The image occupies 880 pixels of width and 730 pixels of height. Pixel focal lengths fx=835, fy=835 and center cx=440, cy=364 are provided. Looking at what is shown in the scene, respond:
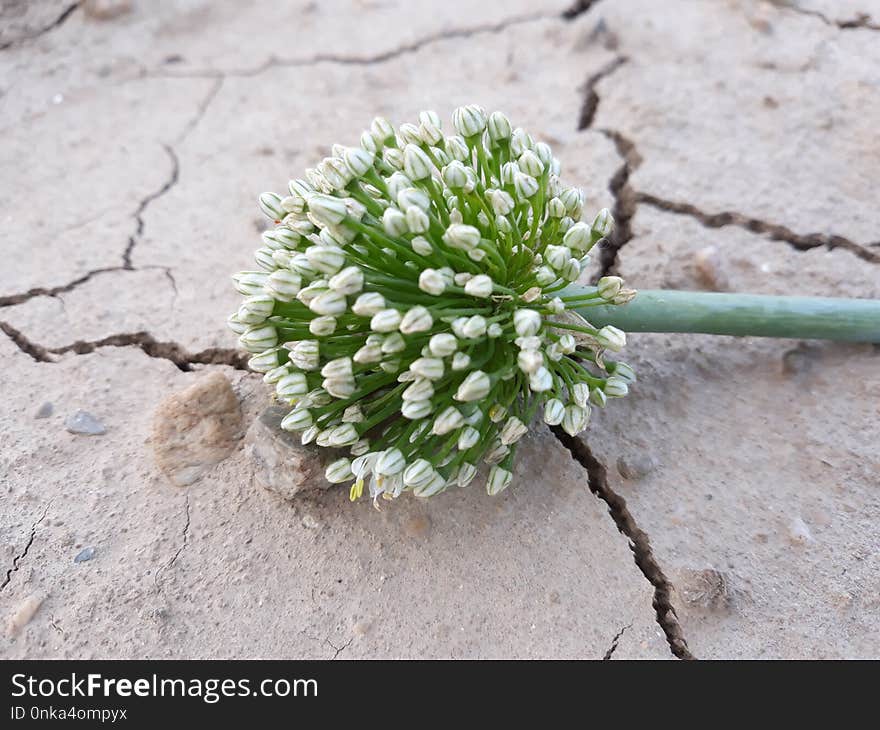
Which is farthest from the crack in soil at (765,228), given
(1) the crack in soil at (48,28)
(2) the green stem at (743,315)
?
(1) the crack in soil at (48,28)

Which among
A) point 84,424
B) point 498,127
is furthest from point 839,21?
point 84,424

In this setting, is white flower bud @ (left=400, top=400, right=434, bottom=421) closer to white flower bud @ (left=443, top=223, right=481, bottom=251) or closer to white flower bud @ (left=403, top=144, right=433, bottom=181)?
white flower bud @ (left=443, top=223, right=481, bottom=251)

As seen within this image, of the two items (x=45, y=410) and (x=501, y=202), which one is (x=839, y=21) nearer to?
(x=501, y=202)

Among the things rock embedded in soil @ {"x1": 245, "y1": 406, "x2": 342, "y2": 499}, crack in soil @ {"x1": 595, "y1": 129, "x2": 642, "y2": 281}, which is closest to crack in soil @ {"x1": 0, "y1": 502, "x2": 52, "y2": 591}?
rock embedded in soil @ {"x1": 245, "y1": 406, "x2": 342, "y2": 499}

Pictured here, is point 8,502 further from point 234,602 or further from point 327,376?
point 327,376

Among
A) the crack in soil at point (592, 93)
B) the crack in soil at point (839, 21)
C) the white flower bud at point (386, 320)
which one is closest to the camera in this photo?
the white flower bud at point (386, 320)

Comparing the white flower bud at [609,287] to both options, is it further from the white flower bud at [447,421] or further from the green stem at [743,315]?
the white flower bud at [447,421]
